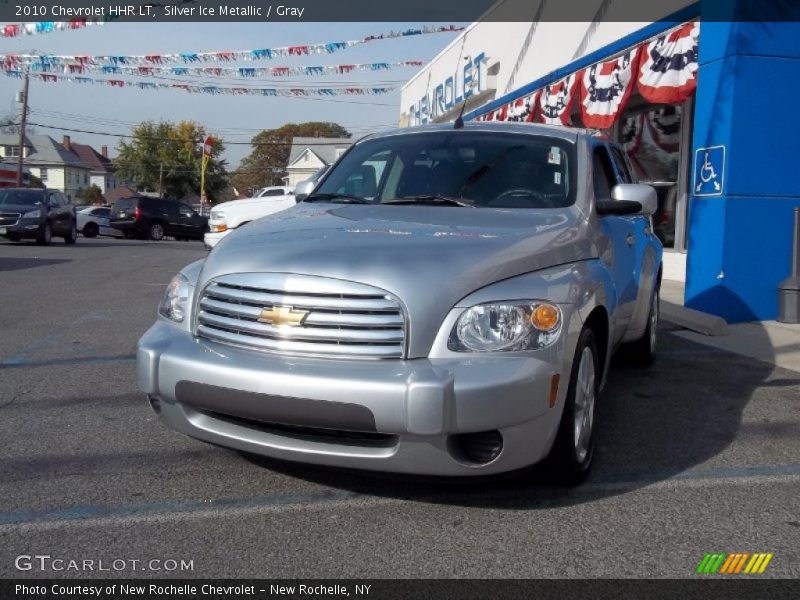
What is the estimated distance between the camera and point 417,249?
341 centimetres

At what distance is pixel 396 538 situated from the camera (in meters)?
3.12

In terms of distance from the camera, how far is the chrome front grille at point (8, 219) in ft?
68.0

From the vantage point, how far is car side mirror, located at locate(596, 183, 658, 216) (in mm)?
4395

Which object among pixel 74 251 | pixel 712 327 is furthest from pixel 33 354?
pixel 74 251

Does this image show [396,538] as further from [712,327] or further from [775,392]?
[712,327]

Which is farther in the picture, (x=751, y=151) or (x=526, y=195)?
(x=751, y=151)

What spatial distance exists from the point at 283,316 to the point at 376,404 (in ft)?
1.89

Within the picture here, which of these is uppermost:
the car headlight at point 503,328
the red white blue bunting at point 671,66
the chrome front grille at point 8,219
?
the red white blue bunting at point 671,66

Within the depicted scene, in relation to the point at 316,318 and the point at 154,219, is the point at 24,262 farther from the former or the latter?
the point at 154,219

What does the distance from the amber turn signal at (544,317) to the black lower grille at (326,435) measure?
29.0 inches

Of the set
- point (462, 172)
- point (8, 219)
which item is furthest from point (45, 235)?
point (462, 172)

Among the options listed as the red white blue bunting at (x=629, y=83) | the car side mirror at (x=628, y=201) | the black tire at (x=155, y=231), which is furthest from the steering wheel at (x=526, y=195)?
the black tire at (x=155, y=231)

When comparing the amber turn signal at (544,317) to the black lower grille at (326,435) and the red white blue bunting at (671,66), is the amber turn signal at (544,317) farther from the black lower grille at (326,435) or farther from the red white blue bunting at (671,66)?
the red white blue bunting at (671,66)

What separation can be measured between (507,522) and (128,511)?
1556 mm
